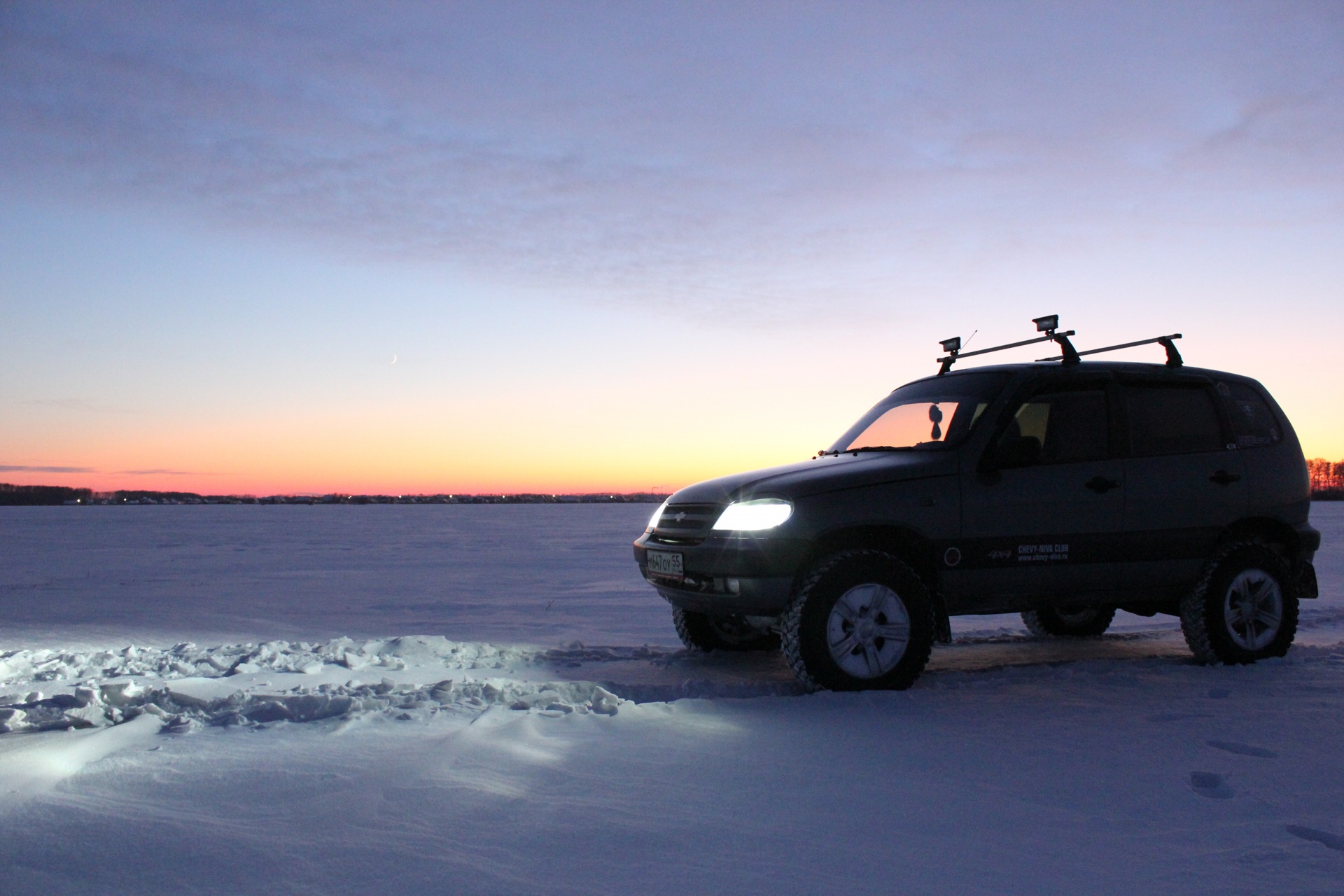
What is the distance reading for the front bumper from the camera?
487 centimetres

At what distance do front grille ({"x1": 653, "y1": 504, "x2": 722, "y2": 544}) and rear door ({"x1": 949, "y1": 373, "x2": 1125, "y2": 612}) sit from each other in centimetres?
146

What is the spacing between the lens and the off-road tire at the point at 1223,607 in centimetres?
580

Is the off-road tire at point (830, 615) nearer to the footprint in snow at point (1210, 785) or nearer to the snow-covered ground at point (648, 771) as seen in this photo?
the snow-covered ground at point (648, 771)

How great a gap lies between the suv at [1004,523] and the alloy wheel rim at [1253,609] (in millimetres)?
13

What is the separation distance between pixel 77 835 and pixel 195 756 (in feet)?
2.67

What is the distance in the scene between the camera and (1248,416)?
20.5 ft

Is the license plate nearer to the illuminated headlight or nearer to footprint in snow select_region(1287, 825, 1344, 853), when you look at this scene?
the illuminated headlight

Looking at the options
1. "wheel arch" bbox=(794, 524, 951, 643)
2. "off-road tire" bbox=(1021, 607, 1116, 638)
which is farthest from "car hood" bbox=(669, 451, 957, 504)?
"off-road tire" bbox=(1021, 607, 1116, 638)

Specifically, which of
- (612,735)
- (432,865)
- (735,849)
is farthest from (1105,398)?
(432,865)

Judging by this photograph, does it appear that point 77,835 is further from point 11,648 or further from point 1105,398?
point 1105,398

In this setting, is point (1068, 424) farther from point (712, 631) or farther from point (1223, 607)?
point (712, 631)

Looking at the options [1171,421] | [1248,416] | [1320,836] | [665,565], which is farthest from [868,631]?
[1248,416]

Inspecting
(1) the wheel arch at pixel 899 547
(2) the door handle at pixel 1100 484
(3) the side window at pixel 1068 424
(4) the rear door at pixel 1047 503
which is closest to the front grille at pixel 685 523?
(1) the wheel arch at pixel 899 547

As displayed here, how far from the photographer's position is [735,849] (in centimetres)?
263
